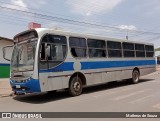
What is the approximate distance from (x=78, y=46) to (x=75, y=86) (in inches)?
77.3

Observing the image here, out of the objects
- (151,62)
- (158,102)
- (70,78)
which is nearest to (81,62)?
(70,78)

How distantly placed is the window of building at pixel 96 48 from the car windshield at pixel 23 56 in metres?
3.54

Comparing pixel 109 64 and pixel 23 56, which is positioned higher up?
pixel 23 56

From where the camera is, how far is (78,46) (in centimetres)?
1313

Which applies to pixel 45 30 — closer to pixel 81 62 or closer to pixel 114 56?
pixel 81 62

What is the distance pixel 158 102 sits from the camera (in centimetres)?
1027

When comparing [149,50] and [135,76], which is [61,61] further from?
[149,50]

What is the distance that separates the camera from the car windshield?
11099 millimetres

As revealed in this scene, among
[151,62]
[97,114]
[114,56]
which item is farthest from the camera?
[151,62]

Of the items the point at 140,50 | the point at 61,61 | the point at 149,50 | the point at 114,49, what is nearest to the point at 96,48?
the point at 114,49

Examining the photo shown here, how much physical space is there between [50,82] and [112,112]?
3.69m

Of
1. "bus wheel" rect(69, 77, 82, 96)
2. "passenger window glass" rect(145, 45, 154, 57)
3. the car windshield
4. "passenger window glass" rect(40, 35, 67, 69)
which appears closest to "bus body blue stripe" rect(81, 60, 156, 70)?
"bus wheel" rect(69, 77, 82, 96)

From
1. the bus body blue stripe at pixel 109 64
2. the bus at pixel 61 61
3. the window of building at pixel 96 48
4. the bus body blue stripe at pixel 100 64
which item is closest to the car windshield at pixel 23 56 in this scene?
the bus at pixel 61 61

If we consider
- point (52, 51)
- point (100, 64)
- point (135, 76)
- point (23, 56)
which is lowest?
point (135, 76)
